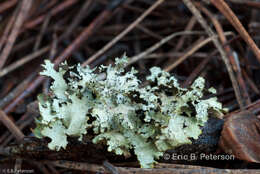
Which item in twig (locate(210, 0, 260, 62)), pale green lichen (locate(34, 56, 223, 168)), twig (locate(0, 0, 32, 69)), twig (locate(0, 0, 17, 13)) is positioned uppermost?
twig (locate(0, 0, 17, 13))

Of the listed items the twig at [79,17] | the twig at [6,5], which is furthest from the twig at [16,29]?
the twig at [79,17]

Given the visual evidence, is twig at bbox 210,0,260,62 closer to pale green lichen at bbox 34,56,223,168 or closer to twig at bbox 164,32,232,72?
twig at bbox 164,32,232,72

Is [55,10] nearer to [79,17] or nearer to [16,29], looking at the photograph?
[79,17]

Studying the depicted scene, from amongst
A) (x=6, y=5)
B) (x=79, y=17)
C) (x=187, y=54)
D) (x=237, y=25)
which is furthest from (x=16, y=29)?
(x=237, y=25)

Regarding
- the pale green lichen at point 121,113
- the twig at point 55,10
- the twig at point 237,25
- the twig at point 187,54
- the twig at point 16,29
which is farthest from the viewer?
the twig at point 55,10

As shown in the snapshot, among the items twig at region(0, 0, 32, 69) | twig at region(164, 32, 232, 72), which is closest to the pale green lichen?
twig at region(164, 32, 232, 72)

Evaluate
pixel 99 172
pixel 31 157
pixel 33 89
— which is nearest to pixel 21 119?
pixel 33 89

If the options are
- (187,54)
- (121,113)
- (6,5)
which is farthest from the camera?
(6,5)

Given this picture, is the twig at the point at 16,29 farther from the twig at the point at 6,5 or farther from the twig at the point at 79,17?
the twig at the point at 79,17
